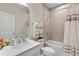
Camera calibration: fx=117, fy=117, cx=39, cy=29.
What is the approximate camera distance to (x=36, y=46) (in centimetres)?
163

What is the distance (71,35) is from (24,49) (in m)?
0.66

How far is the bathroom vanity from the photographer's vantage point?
1559 millimetres

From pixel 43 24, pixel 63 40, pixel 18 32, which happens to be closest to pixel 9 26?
pixel 18 32

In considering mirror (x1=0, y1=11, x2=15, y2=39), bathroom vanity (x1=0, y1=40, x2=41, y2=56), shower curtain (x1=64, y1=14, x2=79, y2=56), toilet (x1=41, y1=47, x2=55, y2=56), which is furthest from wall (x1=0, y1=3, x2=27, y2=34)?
shower curtain (x1=64, y1=14, x2=79, y2=56)

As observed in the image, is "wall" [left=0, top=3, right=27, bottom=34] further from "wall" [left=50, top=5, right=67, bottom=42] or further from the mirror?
"wall" [left=50, top=5, right=67, bottom=42]

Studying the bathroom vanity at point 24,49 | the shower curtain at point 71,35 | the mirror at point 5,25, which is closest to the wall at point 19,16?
the mirror at point 5,25

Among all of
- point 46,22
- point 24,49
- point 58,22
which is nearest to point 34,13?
point 46,22

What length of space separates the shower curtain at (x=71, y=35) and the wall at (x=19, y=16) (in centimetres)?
58

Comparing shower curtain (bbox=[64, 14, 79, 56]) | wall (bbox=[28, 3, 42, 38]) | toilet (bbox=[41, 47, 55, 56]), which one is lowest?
toilet (bbox=[41, 47, 55, 56])

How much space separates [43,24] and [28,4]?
1.17 feet

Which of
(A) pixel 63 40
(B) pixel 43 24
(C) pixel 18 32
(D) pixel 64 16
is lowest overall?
(A) pixel 63 40

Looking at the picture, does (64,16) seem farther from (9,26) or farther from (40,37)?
(9,26)

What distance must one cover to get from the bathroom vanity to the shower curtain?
0.39 meters

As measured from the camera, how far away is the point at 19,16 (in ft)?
5.46
